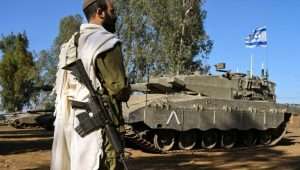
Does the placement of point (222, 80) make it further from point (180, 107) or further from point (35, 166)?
point (35, 166)

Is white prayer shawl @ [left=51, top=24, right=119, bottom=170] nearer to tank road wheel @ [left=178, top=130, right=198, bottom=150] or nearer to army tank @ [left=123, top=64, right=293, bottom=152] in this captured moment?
army tank @ [left=123, top=64, right=293, bottom=152]

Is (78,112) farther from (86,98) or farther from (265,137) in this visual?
(265,137)

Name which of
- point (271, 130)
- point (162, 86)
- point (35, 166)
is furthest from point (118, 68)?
point (271, 130)

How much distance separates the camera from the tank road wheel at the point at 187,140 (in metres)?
15.9

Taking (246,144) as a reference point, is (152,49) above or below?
above

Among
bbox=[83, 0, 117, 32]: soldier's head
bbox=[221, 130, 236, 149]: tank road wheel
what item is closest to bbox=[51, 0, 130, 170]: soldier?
bbox=[83, 0, 117, 32]: soldier's head

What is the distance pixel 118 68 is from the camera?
326 cm

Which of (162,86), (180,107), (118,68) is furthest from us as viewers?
(162,86)

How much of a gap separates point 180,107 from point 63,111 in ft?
40.1

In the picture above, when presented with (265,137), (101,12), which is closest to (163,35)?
(265,137)

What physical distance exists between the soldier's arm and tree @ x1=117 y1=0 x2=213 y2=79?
34025mm

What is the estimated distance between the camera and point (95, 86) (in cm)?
330

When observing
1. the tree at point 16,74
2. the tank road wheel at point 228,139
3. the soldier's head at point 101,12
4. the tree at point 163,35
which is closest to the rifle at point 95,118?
the soldier's head at point 101,12

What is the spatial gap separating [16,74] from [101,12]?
45003 millimetres
